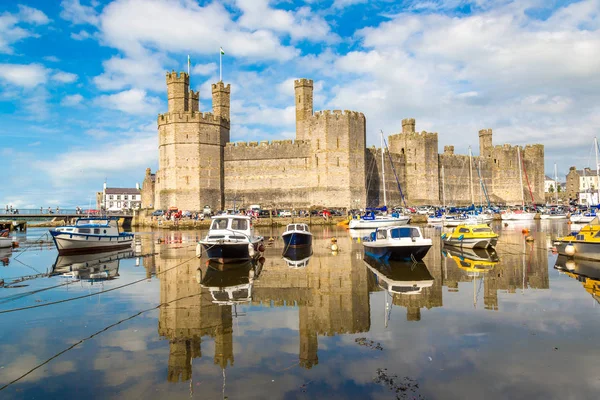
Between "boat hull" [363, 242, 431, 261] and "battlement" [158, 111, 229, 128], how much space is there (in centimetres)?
3706

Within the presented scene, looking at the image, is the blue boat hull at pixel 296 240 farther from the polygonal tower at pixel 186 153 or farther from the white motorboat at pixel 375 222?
the polygonal tower at pixel 186 153

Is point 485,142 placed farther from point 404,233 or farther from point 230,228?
point 230,228

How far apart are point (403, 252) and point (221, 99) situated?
42.2 meters

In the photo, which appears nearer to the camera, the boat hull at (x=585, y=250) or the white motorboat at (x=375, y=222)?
the boat hull at (x=585, y=250)

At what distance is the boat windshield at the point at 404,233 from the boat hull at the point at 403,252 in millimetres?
499

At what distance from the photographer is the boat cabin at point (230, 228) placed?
1720 centimetres

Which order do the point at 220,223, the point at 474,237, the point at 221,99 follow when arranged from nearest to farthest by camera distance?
the point at 220,223 → the point at 474,237 → the point at 221,99

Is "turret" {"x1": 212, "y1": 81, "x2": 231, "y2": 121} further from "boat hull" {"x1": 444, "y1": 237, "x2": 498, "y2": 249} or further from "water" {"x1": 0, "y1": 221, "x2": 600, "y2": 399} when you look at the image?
"water" {"x1": 0, "y1": 221, "x2": 600, "y2": 399}

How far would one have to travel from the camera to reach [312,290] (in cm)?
1198

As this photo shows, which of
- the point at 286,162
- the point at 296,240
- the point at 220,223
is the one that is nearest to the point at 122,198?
the point at 286,162

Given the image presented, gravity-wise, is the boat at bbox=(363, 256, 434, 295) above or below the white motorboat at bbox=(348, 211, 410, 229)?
below

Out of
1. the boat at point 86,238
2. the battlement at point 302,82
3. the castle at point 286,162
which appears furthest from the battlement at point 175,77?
the boat at point 86,238

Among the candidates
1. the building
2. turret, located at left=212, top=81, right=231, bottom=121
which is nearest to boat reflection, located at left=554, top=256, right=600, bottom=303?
turret, located at left=212, top=81, right=231, bottom=121

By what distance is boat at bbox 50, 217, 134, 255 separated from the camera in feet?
72.3
